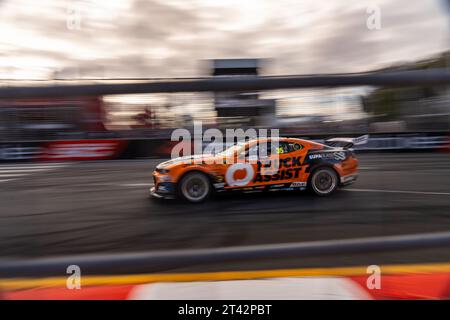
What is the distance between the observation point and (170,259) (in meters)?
0.87

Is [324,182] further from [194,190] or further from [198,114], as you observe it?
[198,114]

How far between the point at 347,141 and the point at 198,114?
42 centimetres

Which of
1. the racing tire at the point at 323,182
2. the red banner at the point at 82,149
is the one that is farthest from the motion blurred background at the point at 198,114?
the racing tire at the point at 323,182

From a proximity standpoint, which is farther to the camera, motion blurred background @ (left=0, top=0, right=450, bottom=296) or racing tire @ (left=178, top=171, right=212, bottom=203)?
racing tire @ (left=178, top=171, right=212, bottom=203)

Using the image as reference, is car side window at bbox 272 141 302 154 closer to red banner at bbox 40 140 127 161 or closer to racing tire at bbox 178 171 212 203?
racing tire at bbox 178 171 212 203

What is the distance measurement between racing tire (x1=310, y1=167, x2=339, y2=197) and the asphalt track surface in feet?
0.65

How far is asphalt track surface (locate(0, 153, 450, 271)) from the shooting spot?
906mm

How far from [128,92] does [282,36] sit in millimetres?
529

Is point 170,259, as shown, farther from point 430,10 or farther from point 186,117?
point 430,10

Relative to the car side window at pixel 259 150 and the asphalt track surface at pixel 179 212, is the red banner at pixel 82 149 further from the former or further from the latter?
the car side window at pixel 259 150

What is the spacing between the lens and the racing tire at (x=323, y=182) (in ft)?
4.46

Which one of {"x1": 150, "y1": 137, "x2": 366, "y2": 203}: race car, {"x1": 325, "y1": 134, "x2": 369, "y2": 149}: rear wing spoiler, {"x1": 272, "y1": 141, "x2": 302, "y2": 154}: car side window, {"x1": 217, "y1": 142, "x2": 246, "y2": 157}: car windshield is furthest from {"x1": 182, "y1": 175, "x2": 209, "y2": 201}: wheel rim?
{"x1": 325, "y1": 134, "x2": 369, "y2": 149}: rear wing spoiler

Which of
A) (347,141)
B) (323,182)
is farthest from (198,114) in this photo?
(323,182)

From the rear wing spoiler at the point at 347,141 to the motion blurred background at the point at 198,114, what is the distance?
0.05 feet
